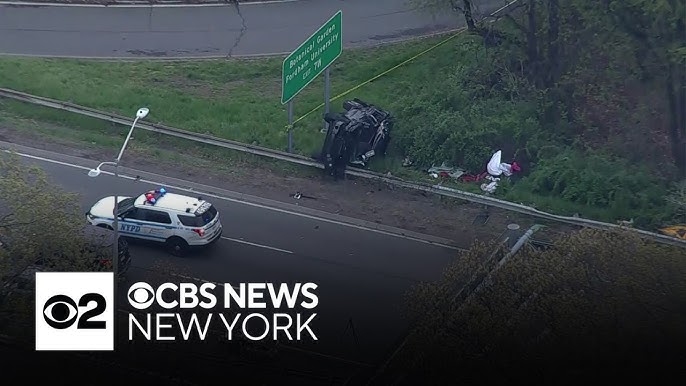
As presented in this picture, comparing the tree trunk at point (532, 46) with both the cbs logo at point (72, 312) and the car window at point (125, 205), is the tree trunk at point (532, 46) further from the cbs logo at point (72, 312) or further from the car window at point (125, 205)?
the cbs logo at point (72, 312)

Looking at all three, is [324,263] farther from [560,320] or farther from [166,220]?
[560,320]

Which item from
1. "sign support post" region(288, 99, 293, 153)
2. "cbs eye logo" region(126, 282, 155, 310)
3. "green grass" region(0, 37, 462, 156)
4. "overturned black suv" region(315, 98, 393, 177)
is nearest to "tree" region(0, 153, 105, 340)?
"cbs eye logo" region(126, 282, 155, 310)

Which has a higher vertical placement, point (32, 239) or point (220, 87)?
point (220, 87)

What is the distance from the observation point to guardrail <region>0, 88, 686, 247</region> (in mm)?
24830

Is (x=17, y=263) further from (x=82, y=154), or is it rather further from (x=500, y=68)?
(x=500, y=68)

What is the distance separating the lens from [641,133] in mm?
27344

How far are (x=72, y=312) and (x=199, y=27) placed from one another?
1651 centimetres

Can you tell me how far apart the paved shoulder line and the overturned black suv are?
6.45 ft

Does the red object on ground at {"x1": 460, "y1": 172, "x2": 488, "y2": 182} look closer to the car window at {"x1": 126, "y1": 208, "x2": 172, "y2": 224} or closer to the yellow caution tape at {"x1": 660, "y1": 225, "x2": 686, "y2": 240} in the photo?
the yellow caution tape at {"x1": 660, "y1": 225, "x2": 686, "y2": 240}

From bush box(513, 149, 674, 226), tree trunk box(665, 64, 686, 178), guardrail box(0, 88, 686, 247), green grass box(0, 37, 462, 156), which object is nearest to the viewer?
bush box(513, 149, 674, 226)

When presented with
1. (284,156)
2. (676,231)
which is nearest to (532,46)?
(284,156)

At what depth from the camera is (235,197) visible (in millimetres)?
25312

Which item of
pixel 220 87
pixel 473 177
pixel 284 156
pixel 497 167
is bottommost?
pixel 473 177

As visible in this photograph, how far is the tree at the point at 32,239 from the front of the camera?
18.7m
